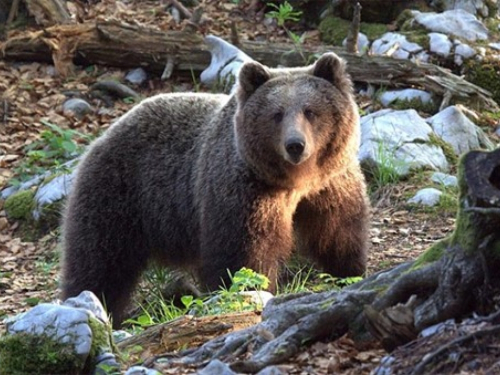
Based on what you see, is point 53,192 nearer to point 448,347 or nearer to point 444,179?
point 444,179

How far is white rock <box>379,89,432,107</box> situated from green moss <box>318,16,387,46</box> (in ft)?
5.27

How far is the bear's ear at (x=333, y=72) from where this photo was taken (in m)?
7.55

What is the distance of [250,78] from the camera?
299 inches

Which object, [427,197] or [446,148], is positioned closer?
[427,197]

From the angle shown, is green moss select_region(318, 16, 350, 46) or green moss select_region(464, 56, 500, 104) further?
green moss select_region(318, 16, 350, 46)

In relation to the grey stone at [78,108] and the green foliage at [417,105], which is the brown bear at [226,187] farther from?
the grey stone at [78,108]

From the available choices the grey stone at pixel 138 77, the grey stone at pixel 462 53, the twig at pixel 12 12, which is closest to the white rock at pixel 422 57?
the grey stone at pixel 462 53

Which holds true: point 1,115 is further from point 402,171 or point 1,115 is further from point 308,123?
point 308,123

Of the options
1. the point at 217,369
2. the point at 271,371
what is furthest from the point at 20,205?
the point at 271,371

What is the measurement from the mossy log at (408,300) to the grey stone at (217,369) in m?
0.06

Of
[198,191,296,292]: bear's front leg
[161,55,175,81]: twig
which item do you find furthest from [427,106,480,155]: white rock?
[161,55,175,81]: twig

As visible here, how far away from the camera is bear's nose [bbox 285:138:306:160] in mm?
6992

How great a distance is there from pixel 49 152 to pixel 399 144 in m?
4.13

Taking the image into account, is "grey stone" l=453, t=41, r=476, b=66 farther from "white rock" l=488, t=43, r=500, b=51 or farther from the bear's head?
the bear's head
